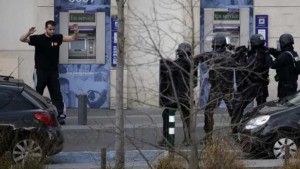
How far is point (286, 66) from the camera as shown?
1255 centimetres

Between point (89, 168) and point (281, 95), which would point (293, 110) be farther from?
point (89, 168)

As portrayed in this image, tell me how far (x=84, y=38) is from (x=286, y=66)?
6.20m

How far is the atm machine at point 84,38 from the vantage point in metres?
17.0

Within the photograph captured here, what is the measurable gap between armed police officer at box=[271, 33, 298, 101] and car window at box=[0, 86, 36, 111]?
475 centimetres

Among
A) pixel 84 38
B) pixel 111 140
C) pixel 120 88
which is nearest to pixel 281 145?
pixel 120 88

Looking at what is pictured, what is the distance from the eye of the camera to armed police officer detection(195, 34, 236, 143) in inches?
295

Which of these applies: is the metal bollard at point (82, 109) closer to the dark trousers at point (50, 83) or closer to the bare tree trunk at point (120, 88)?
the dark trousers at point (50, 83)

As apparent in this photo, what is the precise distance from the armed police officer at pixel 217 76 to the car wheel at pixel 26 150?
204 centimetres

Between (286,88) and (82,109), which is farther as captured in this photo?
(82,109)

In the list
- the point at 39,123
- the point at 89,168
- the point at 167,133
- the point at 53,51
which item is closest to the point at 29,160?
the point at 89,168

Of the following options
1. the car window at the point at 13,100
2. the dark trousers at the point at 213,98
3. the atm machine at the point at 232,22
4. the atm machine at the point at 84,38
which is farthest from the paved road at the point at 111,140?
the atm machine at the point at 232,22

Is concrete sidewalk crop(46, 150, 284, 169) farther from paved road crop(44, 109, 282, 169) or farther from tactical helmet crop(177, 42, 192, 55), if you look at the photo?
tactical helmet crop(177, 42, 192, 55)

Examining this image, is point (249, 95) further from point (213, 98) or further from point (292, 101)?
point (213, 98)

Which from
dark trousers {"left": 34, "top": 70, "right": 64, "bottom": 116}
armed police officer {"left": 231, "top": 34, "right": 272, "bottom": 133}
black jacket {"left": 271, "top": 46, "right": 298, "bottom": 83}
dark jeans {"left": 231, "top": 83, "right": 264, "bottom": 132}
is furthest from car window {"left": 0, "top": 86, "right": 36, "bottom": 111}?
black jacket {"left": 271, "top": 46, "right": 298, "bottom": 83}
